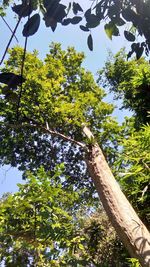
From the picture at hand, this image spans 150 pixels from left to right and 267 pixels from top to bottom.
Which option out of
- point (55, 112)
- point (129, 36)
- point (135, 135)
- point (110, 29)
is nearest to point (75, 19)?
point (110, 29)

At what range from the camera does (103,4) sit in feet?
5.65

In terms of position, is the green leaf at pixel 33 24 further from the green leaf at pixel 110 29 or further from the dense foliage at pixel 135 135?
the dense foliage at pixel 135 135

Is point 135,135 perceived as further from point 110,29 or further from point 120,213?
point 110,29

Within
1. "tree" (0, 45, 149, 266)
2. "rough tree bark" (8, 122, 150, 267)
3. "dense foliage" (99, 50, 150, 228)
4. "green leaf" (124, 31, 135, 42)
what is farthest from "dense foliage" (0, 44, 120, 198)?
"green leaf" (124, 31, 135, 42)

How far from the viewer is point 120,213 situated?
5.56 m

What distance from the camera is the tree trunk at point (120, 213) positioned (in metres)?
5.04

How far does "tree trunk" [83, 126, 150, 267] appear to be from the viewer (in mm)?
5035

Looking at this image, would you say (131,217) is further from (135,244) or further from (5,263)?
(5,263)

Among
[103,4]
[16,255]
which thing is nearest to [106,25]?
[103,4]

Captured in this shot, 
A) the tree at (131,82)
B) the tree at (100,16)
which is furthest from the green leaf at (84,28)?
the tree at (131,82)

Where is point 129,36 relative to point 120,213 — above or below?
below

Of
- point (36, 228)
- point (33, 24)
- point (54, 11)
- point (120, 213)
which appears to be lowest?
point (33, 24)

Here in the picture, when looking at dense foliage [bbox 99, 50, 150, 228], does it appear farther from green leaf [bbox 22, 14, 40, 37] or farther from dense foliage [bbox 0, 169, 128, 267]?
green leaf [bbox 22, 14, 40, 37]

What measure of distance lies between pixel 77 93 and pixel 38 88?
5.37 feet
